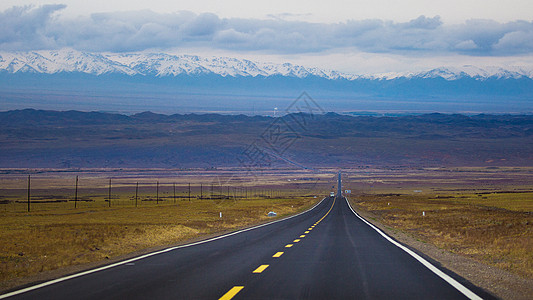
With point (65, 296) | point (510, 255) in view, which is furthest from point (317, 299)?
point (510, 255)

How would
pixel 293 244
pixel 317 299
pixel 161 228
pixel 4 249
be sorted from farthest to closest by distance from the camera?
pixel 161 228, pixel 293 244, pixel 4 249, pixel 317 299

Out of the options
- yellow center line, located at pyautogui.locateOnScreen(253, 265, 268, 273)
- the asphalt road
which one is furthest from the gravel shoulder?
yellow center line, located at pyautogui.locateOnScreen(253, 265, 268, 273)

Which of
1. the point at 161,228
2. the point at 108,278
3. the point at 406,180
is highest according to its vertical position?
the point at 108,278

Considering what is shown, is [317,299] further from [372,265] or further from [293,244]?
[293,244]

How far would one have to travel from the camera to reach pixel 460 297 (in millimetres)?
10367

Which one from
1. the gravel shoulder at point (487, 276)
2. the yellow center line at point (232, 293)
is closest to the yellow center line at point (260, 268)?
the yellow center line at point (232, 293)

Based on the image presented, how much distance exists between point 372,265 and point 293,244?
6.42m

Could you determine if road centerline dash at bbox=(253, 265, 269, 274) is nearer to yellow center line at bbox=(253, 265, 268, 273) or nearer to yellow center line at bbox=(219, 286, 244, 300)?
yellow center line at bbox=(253, 265, 268, 273)

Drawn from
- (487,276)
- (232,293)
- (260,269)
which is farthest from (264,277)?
(487,276)

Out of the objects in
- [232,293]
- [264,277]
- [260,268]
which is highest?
[232,293]

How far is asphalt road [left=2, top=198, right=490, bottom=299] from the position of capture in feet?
35.3

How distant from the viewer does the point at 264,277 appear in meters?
12.7

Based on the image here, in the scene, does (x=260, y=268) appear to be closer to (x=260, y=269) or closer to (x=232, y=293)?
(x=260, y=269)

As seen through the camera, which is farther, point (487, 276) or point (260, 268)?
point (260, 268)
